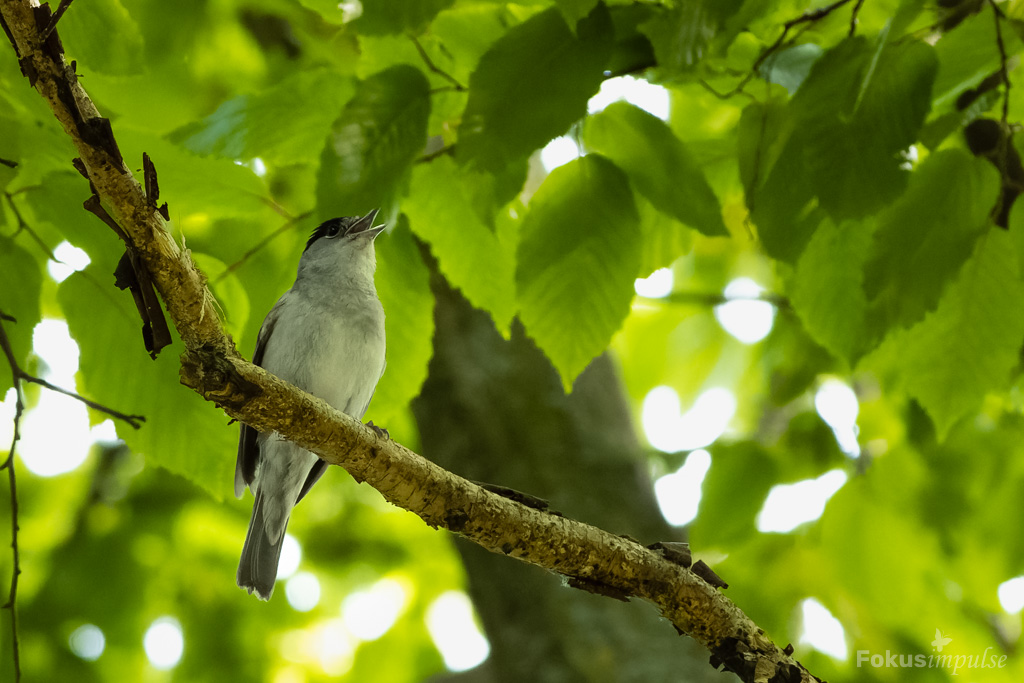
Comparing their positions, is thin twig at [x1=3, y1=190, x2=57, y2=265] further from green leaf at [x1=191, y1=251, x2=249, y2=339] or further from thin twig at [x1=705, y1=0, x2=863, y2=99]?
thin twig at [x1=705, y1=0, x2=863, y2=99]

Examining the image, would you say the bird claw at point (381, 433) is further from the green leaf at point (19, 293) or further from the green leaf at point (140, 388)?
the green leaf at point (19, 293)

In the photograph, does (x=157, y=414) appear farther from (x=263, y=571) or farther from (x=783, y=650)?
(x=783, y=650)

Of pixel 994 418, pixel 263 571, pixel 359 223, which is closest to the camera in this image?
pixel 263 571

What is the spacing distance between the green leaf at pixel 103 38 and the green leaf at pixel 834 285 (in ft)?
6.07

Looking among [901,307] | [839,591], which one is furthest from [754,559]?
[901,307]

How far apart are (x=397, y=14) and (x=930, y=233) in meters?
1.36

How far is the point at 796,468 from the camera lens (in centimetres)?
337

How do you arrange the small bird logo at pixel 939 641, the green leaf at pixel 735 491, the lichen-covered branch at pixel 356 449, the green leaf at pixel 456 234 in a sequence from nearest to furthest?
the lichen-covered branch at pixel 356 449
the green leaf at pixel 456 234
the green leaf at pixel 735 491
the small bird logo at pixel 939 641

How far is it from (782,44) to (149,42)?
9.05 feet

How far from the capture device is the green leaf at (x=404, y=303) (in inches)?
91.9

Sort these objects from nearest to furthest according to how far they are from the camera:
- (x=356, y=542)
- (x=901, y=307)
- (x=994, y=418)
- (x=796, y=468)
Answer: (x=901, y=307), (x=796, y=468), (x=994, y=418), (x=356, y=542)

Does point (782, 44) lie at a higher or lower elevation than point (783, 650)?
higher

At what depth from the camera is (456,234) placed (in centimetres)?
228

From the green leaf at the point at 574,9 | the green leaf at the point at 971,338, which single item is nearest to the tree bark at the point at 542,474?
the green leaf at the point at 971,338
